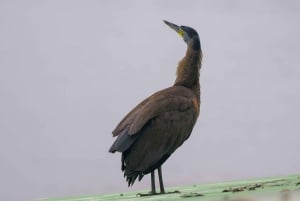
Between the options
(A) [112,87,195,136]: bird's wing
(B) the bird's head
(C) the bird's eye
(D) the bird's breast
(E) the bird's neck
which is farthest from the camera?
(C) the bird's eye

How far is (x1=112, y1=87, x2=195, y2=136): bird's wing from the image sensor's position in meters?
10.1

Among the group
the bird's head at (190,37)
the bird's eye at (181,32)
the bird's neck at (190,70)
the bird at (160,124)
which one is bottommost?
the bird at (160,124)

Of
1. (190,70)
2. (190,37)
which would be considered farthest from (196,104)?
(190,37)

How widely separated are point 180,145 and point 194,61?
1.42m

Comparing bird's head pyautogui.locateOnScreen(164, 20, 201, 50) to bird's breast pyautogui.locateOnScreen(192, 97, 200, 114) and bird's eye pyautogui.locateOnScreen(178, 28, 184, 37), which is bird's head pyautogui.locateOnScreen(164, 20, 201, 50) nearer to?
bird's eye pyautogui.locateOnScreen(178, 28, 184, 37)

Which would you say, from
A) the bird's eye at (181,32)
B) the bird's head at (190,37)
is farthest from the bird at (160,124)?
the bird's eye at (181,32)

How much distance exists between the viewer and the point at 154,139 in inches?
404

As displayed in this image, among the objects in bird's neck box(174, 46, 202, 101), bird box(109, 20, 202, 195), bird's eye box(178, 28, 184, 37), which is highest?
bird's eye box(178, 28, 184, 37)

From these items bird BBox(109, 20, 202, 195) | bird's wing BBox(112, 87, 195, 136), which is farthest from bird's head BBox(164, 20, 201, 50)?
bird's wing BBox(112, 87, 195, 136)

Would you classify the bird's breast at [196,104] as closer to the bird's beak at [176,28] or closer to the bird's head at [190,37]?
the bird's head at [190,37]

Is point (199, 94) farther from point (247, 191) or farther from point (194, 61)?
point (247, 191)

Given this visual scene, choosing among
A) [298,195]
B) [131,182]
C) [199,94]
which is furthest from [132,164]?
[298,195]

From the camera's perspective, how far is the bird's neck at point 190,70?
36.8ft

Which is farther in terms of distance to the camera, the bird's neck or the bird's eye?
the bird's eye
